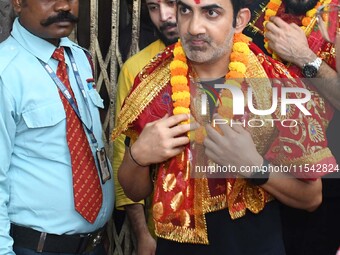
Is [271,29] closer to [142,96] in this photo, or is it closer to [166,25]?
→ [166,25]

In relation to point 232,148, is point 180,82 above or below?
above

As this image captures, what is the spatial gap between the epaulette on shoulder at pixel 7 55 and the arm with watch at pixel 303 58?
3.69ft

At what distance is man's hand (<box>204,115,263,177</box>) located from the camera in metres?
2.25

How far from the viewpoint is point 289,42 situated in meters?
2.73

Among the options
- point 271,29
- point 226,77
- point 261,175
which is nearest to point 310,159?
point 261,175

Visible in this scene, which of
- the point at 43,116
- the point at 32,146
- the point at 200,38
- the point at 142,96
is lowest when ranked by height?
the point at 32,146

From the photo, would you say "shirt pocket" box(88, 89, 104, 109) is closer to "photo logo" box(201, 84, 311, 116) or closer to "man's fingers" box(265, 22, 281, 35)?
"photo logo" box(201, 84, 311, 116)

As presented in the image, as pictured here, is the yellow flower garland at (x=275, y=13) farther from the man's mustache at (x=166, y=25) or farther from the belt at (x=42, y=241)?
the belt at (x=42, y=241)

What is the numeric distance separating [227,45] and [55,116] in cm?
77

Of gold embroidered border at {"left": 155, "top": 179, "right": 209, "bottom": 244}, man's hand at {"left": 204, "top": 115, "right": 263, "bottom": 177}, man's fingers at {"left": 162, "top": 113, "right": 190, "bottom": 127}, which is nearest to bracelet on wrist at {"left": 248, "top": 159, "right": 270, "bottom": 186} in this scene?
man's hand at {"left": 204, "top": 115, "right": 263, "bottom": 177}

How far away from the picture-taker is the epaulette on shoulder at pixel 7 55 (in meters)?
2.52

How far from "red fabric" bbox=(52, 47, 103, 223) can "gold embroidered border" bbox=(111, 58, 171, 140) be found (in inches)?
10.6

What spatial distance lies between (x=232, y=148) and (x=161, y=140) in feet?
0.85

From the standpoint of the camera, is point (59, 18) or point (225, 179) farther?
point (59, 18)
